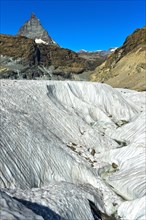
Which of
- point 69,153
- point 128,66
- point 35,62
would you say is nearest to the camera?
point 69,153

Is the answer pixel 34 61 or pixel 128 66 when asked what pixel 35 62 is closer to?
pixel 34 61

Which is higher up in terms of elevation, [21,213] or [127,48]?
[127,48]

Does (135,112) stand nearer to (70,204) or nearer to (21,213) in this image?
(70,204)

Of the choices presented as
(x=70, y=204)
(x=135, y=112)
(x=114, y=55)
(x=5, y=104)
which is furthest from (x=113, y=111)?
(x=114, y=55)

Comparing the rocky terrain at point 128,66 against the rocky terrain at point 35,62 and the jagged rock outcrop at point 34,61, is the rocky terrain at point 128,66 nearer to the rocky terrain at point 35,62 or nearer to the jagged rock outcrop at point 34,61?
the rocky terrain at point 35,62

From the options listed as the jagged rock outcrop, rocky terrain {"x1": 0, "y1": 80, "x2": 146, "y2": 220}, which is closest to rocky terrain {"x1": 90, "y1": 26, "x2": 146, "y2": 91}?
the jagged rock outcrop

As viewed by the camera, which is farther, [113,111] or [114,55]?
[114,55]

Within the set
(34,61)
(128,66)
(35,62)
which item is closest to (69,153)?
(128,66)

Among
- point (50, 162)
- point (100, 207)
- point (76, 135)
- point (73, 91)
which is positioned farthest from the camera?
point (73, 91)
